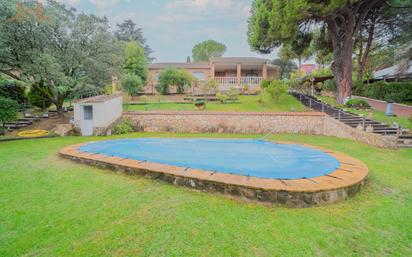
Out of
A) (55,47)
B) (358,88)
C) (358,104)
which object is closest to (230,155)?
(55,47)

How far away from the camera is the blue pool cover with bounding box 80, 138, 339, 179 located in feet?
19.4

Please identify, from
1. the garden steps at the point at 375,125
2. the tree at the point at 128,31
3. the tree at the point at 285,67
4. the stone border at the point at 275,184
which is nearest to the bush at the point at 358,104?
the garden steps at the point at 375,125

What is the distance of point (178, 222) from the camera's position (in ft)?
11.8

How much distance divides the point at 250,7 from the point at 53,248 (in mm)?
23111

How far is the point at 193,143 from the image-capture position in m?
9.98

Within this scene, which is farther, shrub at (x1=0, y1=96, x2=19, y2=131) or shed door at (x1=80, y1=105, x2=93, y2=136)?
shed door at (x1=80, y1=105, x2=93, y2=136)

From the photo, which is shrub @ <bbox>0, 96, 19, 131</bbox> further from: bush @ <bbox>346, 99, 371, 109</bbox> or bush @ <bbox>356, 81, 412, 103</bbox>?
bush @ <bbox>356, 81, 412, 103</bbox>

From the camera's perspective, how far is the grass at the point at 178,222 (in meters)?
2.99

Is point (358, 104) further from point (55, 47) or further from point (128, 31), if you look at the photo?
point (128, 31)

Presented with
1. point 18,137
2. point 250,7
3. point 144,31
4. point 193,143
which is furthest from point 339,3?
point 144,31

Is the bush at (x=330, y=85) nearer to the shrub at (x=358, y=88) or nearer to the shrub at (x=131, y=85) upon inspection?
the shrub at (x=358, y=88)

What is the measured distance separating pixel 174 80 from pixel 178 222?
20.6 meters

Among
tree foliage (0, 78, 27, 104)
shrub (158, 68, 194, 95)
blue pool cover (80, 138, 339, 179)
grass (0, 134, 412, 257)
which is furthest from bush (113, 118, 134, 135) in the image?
shrub (158, 68, 194, 95)

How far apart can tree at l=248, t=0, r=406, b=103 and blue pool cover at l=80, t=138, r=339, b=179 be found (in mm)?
9322
